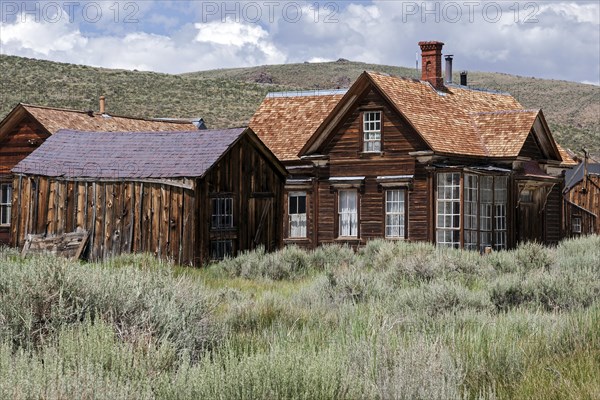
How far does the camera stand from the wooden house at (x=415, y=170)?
24.9 metres

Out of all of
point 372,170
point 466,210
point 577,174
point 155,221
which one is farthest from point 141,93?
point 155,221

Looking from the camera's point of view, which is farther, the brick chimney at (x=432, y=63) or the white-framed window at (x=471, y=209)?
the brick chimney at (x=432, y=63)

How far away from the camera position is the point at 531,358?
7.97 m

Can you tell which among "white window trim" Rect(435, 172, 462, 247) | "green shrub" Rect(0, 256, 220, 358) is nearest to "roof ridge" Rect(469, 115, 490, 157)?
"white window trim" Rect(435, 172, 462, 247)

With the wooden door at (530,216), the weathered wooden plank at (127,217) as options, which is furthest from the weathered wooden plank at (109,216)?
the wooden door at (530,216)

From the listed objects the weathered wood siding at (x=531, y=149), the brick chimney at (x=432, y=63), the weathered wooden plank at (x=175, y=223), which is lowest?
the weathered wooden plank at (x=175, y=223)

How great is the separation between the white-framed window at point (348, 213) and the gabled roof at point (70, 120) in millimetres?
6780

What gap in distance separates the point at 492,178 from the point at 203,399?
811 inches

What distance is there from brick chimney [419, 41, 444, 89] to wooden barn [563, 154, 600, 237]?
290 inches

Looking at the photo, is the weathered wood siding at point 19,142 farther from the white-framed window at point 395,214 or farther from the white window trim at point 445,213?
the white window trim at point 445,213

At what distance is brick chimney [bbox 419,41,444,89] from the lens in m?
29.0

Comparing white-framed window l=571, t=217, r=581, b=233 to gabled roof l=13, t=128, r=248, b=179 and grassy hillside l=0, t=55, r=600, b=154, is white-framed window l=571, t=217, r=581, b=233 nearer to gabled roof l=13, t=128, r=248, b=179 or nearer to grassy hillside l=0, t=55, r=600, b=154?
gabled roof l=13, t=128, r=248, b=179

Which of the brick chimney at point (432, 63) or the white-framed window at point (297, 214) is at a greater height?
the brick chimney at point (432, 63)

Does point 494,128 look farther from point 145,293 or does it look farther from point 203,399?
point 203,399
